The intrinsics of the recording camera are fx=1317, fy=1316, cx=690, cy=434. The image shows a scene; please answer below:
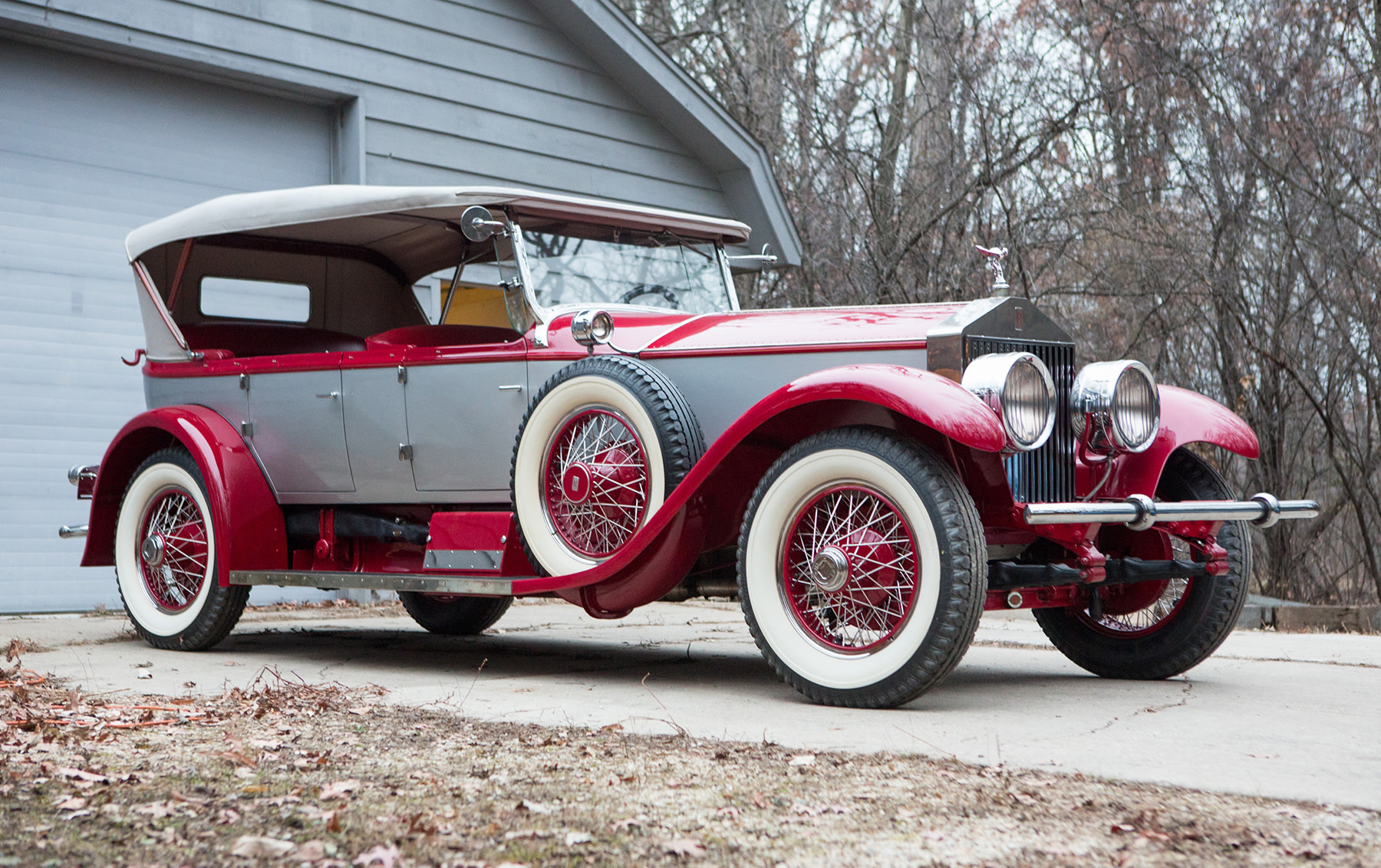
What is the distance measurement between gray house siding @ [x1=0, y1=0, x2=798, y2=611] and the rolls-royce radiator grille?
18.0 ft

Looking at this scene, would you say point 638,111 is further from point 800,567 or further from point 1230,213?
point 800,567

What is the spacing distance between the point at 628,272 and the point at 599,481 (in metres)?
1.45

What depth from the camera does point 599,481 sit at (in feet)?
16.2

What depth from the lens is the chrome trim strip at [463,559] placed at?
5379 mm

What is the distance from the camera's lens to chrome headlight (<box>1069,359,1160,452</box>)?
4652 mm

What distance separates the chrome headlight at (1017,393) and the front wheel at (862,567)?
0.31 m

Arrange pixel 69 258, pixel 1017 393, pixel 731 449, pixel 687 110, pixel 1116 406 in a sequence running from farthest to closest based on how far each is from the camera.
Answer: pixel 687 110 → pixel 69 258 → pixel 1116 406 → pixel 731 449 → pixel 1017 393

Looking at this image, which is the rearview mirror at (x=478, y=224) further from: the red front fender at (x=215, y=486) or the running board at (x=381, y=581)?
the red front fender at (x=215, y=486)

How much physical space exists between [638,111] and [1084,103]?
11.5 ft

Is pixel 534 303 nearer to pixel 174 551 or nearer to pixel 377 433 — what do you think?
pixel 377 433

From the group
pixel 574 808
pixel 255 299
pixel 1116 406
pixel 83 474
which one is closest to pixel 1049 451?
pixel 1116 406

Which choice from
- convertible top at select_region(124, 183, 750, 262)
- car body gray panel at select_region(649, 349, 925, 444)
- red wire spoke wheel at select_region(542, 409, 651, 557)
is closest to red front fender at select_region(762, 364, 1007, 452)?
car body gray panel at select_region(649, 349, 925, 444)

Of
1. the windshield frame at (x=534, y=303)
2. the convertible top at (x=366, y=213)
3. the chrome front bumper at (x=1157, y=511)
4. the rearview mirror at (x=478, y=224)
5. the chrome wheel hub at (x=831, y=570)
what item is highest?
the convertible top at (x=366, y=213)

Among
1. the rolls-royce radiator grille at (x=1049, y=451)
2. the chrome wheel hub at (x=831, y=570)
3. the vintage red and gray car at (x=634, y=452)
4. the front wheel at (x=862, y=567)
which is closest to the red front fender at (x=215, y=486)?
the vintage red and gray car at (x=634, y=452)
